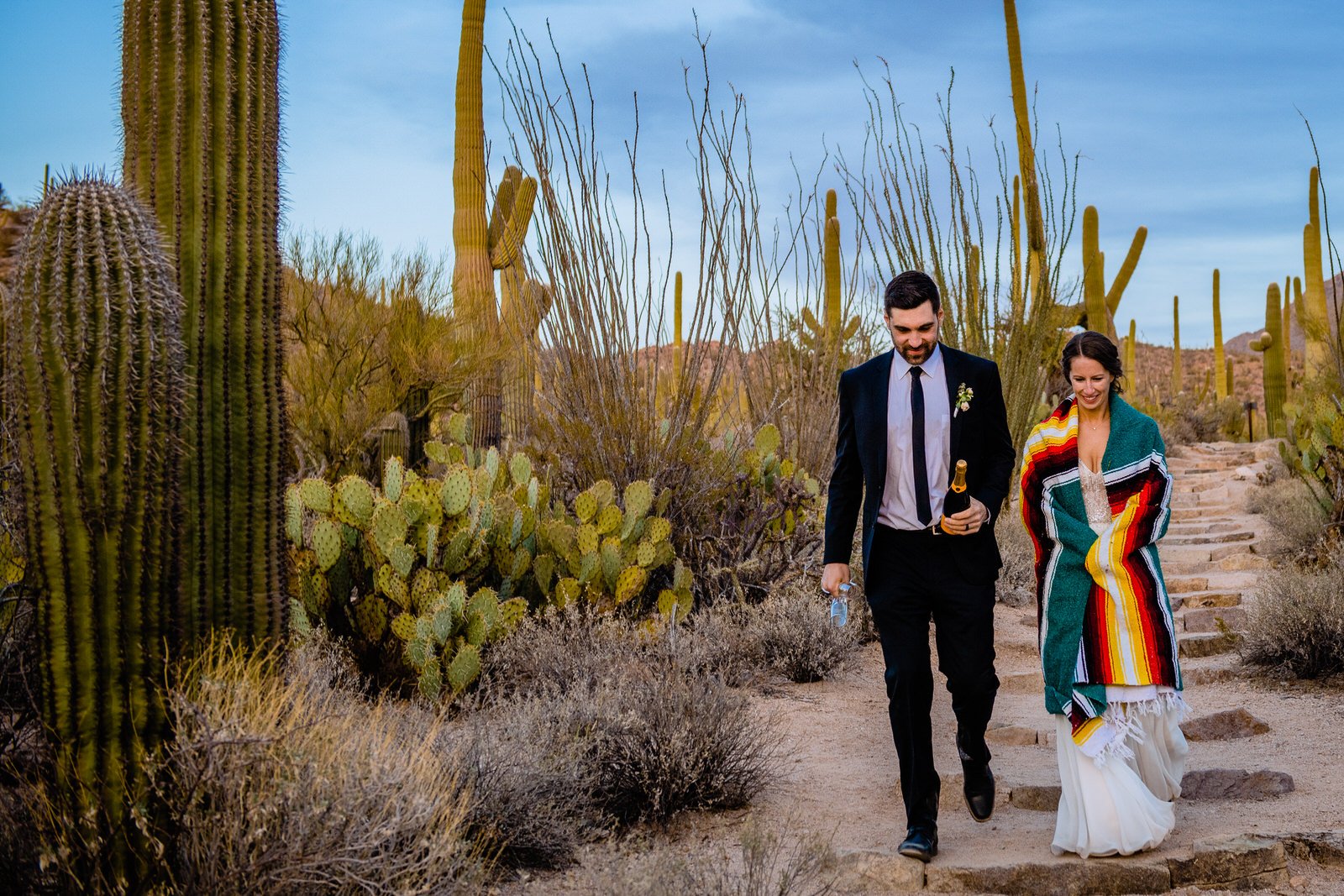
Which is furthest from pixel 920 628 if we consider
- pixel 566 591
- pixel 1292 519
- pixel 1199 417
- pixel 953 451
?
pixel 1199 417

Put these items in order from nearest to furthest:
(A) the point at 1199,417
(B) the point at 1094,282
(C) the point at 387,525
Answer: (C) the point at 387,525
(B) the point at 1094,282
(A) the point at 1199,417

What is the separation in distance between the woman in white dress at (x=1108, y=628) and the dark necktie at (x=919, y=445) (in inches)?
18.5

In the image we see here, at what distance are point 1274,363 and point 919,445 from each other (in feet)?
73.0

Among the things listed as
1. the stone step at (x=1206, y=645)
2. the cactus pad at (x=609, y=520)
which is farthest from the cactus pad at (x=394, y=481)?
the stone step at (x=1206, y=645)

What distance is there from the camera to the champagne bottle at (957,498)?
371 centimetres

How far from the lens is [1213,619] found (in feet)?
25.3

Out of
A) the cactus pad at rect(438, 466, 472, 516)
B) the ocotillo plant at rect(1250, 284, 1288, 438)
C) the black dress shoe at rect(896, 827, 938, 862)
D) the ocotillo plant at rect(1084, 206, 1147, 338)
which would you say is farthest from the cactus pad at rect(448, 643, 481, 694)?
the ocotillo plant at rect(1250, 284, 1288, 438)

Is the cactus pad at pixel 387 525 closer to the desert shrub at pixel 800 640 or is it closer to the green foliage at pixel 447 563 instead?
the green foliage at pixel 447 563

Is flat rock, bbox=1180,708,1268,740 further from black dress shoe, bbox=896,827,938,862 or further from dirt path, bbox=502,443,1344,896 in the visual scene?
black dress shoe, bbox=896,827,938,862

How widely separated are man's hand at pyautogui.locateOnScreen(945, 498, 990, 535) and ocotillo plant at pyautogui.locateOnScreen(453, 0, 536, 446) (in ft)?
29.6

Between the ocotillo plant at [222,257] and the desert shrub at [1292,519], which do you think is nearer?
the ocotillo plant at [222,257]

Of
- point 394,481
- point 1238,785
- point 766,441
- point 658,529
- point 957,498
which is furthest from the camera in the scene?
point 766,441

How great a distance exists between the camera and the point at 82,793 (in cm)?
323

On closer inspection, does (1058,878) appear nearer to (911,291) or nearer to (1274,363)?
(911,291)
